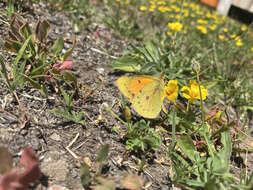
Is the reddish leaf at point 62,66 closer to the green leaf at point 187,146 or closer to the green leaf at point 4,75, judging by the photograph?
the green leaf at point 4,75

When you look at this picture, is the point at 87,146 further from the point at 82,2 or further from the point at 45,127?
the point at 82,2

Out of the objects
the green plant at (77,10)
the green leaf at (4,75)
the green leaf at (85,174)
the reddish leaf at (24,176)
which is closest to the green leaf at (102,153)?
the green leaf at (85,174)

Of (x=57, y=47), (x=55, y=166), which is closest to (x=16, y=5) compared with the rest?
(x=57, y=47)

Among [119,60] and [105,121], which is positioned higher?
[119,60]

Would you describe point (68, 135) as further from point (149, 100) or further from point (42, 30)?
point (42, 30)

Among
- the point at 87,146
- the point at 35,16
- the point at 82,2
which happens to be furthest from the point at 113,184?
the point at 82,2

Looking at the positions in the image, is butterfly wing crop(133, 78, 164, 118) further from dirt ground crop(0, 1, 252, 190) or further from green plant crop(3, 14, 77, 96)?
green plant crop(3, 14, 77, 96)

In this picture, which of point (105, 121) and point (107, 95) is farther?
point (107, 95)
